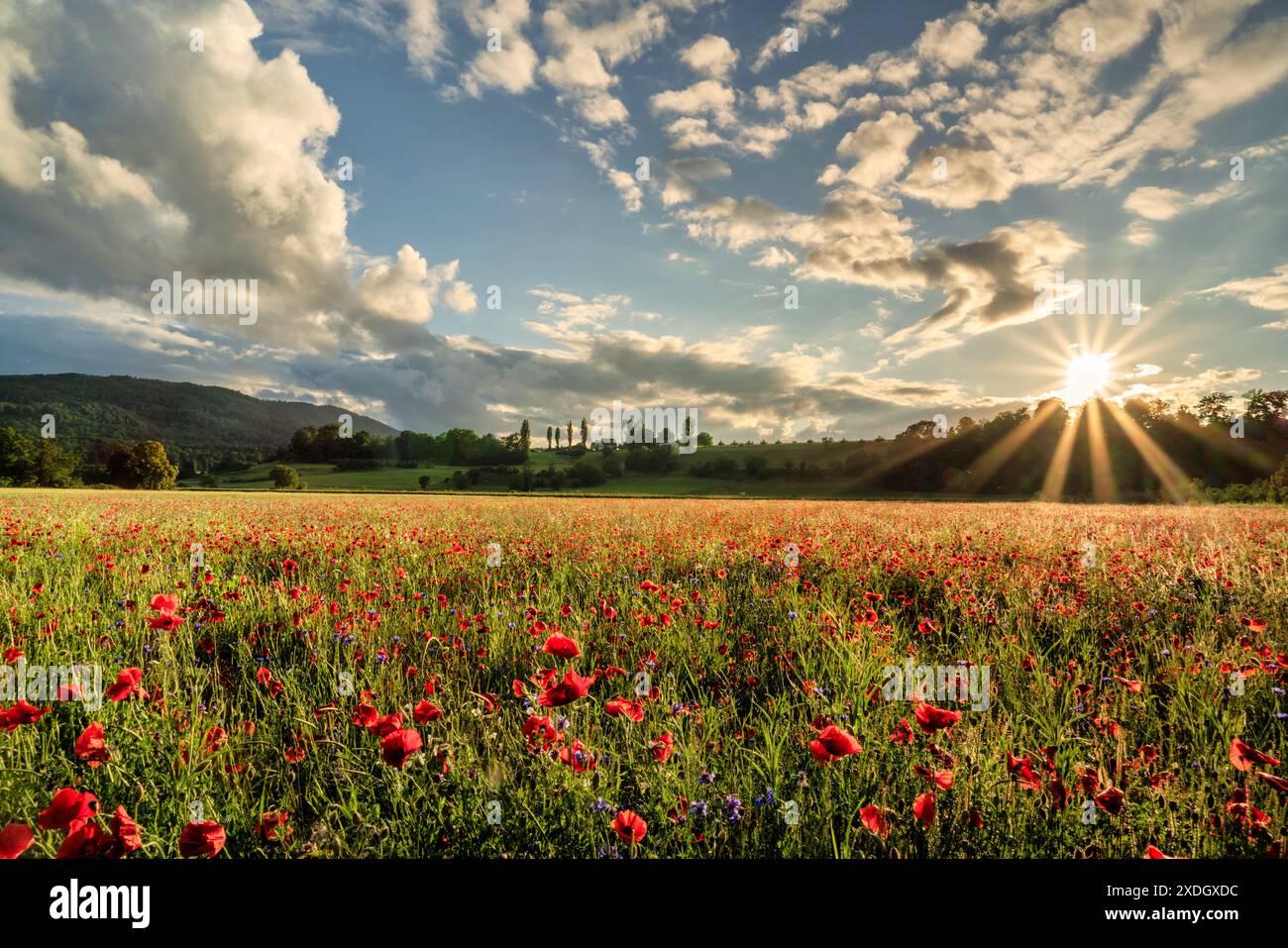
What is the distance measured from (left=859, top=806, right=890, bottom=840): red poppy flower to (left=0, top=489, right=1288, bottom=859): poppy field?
3cm

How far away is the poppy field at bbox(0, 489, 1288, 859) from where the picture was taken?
5.92 ft

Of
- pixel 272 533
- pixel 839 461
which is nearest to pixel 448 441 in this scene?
pixel 839 461

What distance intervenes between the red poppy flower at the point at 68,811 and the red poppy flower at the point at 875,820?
211cm

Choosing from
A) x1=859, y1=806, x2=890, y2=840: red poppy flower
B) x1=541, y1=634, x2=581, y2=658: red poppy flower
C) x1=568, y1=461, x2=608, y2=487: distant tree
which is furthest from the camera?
x1=568, y1=461, x2=608, y2=487: distant tree

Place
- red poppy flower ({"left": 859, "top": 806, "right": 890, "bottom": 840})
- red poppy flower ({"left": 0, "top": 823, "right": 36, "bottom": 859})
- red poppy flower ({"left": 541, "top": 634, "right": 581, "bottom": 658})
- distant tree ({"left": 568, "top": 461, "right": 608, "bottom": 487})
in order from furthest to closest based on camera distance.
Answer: distant tree ({"left": 568, "top": 461, "right": 608, "bottom": 487}), red poppy flower ({"left": 541, "top": 634, "right": 581, "bottom": 658}), red poppy flower ({"left": 859, "top": 806, "right": 890, "bottom": 840}), red poppy flower ({"left": 0, "top": 823, "right": 36, "bottom": 859})

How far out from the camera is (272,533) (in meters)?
8.20

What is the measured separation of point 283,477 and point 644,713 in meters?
94.2

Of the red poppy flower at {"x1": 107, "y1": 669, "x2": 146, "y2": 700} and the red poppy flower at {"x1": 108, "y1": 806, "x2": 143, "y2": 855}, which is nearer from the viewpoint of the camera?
the red poppy flower at {"x1": 108, "y1": 806, "x2": 143, "y2": 855}

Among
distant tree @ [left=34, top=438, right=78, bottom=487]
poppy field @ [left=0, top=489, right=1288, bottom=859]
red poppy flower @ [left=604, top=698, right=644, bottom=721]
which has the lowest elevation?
poppy field @ [left=0, top=489, right=1288, bottom=859]

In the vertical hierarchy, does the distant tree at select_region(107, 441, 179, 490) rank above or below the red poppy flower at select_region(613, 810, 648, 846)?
above

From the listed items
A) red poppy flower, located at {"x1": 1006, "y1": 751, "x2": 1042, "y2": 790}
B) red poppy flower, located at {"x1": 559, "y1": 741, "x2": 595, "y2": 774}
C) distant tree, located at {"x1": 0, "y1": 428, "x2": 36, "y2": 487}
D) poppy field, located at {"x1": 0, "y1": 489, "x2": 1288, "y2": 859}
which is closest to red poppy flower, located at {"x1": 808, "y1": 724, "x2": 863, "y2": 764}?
poppy field, located at {"x1": 0, "y1": 489, "x2": 1288, "y2": 859}

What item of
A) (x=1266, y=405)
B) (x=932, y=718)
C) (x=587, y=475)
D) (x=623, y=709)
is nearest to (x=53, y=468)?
(x=587, y=475)

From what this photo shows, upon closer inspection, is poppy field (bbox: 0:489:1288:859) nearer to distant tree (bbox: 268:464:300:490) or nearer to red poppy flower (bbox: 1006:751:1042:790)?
red poppy flower (bbox: 1006:751:1042:790)
